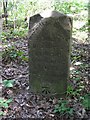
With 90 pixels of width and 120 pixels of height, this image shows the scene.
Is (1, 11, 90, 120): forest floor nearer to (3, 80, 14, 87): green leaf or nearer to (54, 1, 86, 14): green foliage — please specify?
(3, 80, 14, 87): green leaf

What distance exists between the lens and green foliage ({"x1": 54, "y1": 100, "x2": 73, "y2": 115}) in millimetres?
3886

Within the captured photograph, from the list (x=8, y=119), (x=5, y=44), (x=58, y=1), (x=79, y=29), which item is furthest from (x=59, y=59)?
(x=58, y=1)

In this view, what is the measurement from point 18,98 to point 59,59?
1.01 m

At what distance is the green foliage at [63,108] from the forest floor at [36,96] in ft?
0.17

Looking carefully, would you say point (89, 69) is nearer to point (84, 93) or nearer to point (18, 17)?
point (84, 93)

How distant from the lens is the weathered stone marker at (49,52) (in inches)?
161

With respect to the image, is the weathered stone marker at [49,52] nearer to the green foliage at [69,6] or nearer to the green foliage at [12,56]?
the green foliage at [12,56]

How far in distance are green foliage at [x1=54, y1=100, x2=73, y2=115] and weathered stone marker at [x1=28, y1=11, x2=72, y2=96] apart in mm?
329

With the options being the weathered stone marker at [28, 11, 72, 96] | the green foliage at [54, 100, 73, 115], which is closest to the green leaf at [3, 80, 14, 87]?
the weathered stone marker at [28, 11, 72, 96]

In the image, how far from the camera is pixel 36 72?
441 cm

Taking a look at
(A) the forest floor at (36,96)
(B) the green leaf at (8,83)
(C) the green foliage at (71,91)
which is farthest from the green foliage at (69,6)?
A: (C) the green foliage at (71,91)

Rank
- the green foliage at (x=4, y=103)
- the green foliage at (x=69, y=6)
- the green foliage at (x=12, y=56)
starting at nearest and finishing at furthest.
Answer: the green foliage at (x=4, y=103), the green foliage at (x=12, y=56), the green foliage at (x=69, y=6)

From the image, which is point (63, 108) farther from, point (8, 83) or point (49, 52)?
point (8, 83)

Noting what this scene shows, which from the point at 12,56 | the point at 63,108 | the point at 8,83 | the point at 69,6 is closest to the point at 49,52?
the point at 63,108
